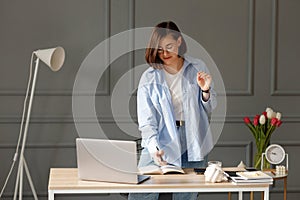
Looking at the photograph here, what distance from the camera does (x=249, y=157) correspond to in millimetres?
4727

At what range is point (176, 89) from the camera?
313cm

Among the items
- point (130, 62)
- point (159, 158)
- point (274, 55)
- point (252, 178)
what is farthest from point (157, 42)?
point (274, 55)

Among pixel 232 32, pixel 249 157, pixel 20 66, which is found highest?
pixel 232 32

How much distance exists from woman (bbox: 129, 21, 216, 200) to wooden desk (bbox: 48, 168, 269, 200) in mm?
194

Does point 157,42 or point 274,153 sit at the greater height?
point 157,42

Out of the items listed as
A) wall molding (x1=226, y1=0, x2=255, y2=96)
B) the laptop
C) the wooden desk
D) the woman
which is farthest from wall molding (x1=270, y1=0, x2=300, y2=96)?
the laptop

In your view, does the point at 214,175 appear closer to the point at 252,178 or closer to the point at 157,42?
the point at 252,178

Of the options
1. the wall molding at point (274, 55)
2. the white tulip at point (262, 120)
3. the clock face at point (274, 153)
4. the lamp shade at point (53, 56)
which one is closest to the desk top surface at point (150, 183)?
the clock face at point (274, 153)

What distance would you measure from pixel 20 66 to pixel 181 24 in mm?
1281

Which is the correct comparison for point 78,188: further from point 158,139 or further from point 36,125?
point 36,125

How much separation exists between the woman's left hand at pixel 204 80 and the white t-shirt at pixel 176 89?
100mm

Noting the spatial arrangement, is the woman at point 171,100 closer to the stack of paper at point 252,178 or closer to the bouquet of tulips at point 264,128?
the stack of paper at point 252,178

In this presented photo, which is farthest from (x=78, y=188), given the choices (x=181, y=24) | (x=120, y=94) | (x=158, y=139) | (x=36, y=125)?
(x=181, y=24)

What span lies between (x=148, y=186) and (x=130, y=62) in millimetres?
1869
